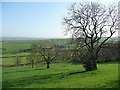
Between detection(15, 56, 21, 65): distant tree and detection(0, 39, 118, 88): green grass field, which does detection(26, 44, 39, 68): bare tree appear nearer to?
detection(0, 39, 118, 88): green grass field

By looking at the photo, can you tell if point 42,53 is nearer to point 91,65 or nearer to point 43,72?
point 43,72

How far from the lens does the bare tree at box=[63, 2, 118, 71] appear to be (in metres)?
7.29

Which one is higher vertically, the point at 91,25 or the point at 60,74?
the point at 91,25

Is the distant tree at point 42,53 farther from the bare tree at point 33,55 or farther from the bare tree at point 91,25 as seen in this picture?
the bare tree at point 91,25

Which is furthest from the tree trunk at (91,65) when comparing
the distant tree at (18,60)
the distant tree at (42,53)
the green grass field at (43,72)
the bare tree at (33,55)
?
the distant tree at (18,60)

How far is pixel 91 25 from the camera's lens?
301 inches

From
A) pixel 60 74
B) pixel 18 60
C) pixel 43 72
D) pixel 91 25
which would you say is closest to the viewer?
pixel 60 74

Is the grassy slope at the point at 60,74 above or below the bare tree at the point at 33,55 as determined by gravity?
below

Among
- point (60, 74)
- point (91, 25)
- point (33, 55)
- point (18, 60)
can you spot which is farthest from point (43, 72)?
point (91, 25)

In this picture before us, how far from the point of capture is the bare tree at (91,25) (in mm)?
7293

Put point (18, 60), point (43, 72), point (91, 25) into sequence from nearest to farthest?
point (91, 25) → point (43, 72) → point (18, 60)

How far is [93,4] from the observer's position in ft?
23.2

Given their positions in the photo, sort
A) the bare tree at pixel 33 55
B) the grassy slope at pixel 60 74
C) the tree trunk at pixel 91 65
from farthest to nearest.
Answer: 1. the bare tree at pixel 33 55
2. the tree trunk at pixel 91 65
3. the grassy slope at pixel 60 74

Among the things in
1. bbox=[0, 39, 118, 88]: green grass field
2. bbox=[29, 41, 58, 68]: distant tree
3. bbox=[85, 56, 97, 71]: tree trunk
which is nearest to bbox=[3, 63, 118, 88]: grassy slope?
bbox=[0, 39, 118, 88]: green grass field
